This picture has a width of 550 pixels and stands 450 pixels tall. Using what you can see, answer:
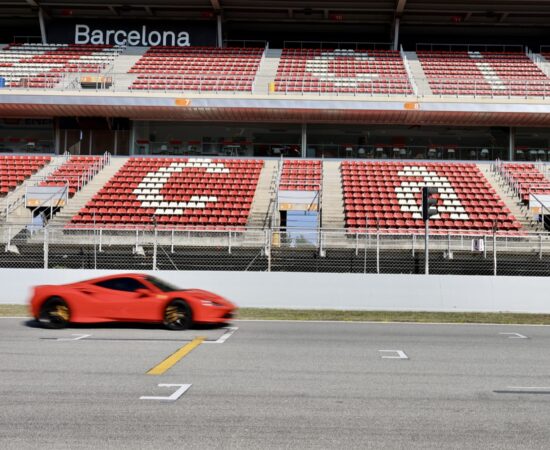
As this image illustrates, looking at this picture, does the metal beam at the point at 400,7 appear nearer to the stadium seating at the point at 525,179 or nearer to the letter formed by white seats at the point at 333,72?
the letter formed by white seats at the point at 333,72

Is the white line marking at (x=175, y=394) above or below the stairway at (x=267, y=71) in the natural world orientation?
below

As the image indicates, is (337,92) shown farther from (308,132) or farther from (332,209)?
(332,209)

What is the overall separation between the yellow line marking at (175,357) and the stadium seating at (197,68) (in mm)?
22596

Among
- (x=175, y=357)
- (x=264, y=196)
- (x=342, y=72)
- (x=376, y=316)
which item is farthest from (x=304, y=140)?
(x=175, y=357)

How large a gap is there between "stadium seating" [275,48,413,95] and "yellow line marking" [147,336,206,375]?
2246cm

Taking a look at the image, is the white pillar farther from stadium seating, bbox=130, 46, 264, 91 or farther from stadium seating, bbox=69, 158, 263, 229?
stadium seating, bbox=130, 46, 264, 91

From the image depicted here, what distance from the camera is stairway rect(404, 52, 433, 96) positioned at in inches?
1261

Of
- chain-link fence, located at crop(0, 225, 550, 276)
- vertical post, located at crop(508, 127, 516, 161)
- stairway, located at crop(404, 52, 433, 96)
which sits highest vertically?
stairway, located at crop(404, 52, 433, 96)

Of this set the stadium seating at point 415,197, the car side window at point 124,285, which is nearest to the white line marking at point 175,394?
the car side window at point 124,285

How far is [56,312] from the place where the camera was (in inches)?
500

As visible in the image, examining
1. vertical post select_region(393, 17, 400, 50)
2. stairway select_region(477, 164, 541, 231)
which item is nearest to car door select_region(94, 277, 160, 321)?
stairway select_region(477, 164, 541, 231)

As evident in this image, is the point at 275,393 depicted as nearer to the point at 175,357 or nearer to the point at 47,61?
the point at 175,357

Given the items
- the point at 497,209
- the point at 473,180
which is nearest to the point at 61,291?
the point at 497,209

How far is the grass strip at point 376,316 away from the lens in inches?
617
